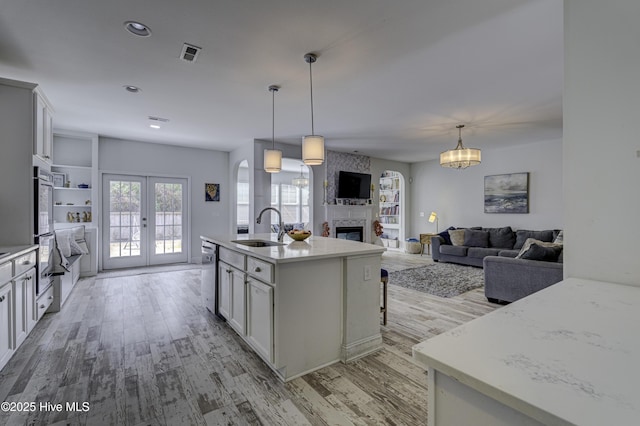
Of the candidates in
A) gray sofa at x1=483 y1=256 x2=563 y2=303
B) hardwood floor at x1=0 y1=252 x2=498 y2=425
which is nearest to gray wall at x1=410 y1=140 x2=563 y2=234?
gray sofa at x1=483 y1=256 x2=563 y2=303

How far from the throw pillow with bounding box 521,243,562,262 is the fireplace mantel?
4002mm

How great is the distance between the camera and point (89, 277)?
5277mm

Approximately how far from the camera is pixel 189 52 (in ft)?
8.55

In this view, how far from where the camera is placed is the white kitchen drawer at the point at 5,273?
2.12 m

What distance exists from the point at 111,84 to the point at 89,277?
3.74m

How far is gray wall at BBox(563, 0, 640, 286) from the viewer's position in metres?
Answer: 1.25

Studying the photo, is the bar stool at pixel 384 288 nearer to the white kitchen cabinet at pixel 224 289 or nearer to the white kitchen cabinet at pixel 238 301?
the white kitchen cabinet at pixel 238 301

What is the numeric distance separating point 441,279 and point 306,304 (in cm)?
372

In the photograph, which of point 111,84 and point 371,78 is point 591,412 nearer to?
point 371,78

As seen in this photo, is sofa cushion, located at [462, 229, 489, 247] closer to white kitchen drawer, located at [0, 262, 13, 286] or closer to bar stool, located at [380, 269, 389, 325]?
bar stool, located at [380, 269, 389, 325]

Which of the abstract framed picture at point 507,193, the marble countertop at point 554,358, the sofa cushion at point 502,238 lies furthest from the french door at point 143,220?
the abstract framed picture at point 507,193

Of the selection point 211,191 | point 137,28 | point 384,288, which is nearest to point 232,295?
point 384,288

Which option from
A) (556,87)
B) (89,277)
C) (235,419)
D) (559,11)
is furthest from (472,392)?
(89,277)

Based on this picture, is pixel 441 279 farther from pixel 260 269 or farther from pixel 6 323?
pixel 6 323
